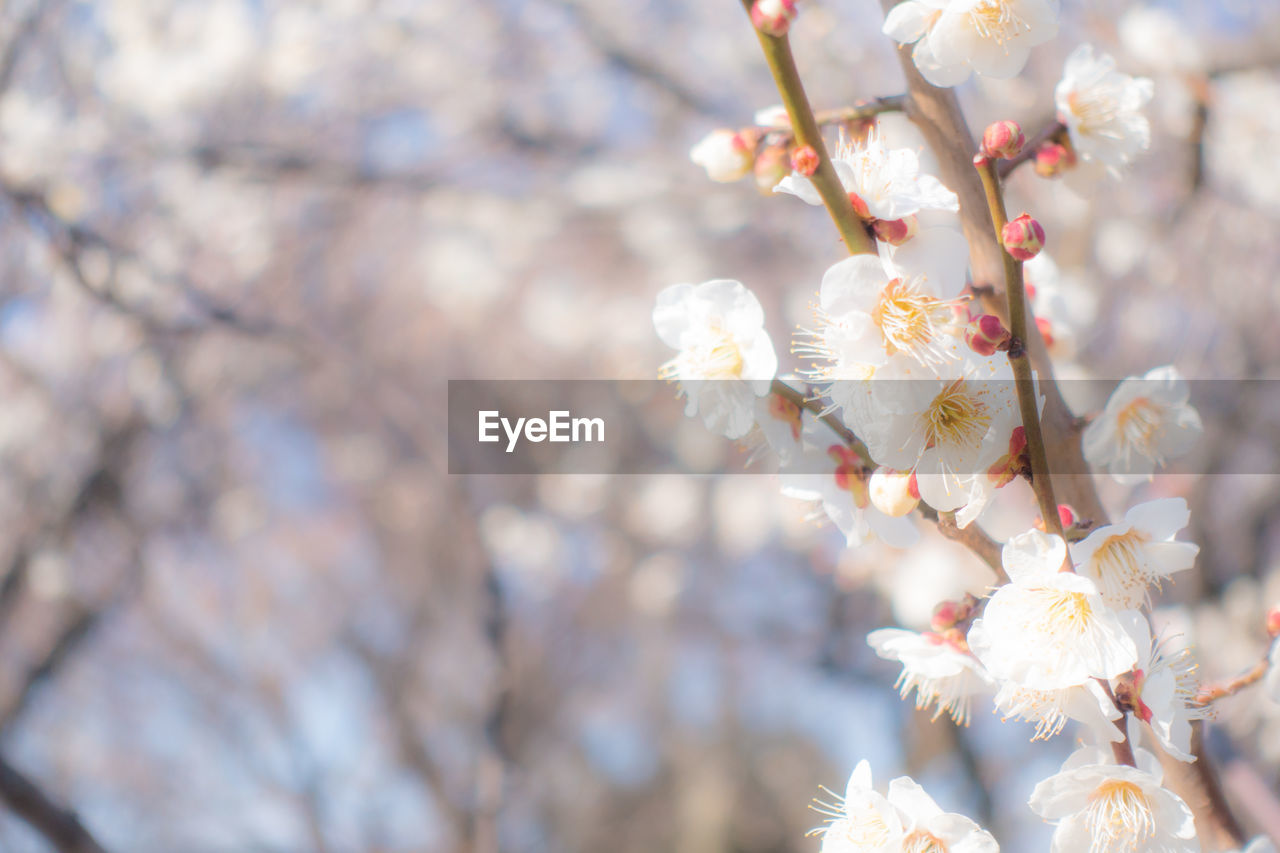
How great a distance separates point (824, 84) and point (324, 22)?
7.25ft

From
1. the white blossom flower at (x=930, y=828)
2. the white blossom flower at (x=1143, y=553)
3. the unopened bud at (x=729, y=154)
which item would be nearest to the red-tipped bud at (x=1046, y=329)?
the white blossom flower at (x=1143, y=553)

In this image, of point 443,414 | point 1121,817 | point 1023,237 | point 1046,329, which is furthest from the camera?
point 443,414

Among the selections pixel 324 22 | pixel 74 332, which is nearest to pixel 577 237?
pixel 324 22

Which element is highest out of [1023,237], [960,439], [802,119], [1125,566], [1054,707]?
[802,119]

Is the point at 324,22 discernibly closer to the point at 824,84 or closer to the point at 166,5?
the point at 166,5

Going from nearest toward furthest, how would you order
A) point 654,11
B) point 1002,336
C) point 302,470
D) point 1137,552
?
Answer: point 1002,336
point 1137,552
point 654,11
point 302,470

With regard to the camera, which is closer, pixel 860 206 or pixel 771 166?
pixel 860 206

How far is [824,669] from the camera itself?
13.8 feet

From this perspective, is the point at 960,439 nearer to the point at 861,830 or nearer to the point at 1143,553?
the point at 1143,553

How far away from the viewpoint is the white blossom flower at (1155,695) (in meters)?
0.60

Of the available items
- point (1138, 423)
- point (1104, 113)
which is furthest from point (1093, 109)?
point (1138, 423)

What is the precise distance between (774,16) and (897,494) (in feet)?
1.23

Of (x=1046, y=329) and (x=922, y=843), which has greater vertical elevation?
(x=1046, y=329)

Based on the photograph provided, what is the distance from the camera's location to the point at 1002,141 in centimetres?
60
